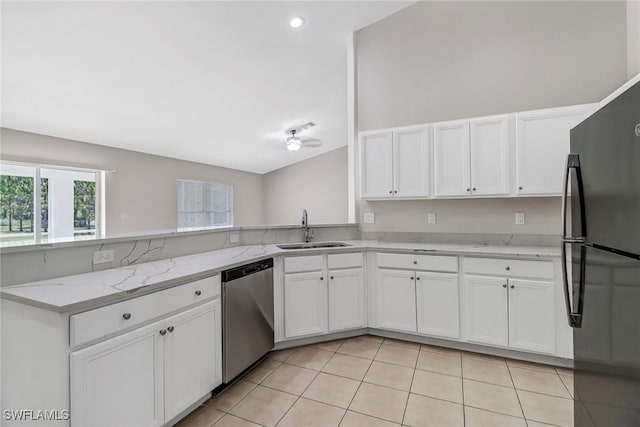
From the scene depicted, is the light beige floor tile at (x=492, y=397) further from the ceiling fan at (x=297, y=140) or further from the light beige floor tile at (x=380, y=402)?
the ceiling fan at (x=297, y=140)

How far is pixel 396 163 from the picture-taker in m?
3.08

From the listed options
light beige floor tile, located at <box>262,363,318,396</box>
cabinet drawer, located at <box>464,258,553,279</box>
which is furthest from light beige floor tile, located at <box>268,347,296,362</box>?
cabinet drawer, located at <box>464,258,553,279</box>

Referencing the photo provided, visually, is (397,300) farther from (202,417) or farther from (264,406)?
(202,417)

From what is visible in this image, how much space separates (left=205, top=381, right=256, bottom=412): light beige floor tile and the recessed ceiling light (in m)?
3.45

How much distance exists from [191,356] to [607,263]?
200 centimetres

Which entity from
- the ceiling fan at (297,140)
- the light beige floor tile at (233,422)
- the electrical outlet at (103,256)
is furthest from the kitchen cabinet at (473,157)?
the ceiling fan at (297,140)

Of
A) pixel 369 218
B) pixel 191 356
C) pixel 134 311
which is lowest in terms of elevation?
pixel 191 356

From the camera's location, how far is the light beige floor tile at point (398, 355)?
241cm

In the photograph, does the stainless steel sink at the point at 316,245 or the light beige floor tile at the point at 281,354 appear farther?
the stainless steel sink at the point at 316,245

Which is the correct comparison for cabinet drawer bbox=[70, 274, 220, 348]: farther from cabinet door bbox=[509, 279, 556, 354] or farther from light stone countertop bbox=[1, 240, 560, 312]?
cabinet door bbox=[509, 279, 556, 354]

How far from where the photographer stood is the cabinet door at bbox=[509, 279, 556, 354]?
7.43ft

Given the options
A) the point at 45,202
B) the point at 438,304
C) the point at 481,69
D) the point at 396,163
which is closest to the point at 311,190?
the point at 396,163

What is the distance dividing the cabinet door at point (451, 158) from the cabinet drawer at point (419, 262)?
66 cm

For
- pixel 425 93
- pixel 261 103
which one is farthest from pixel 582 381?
pixel 261 103
